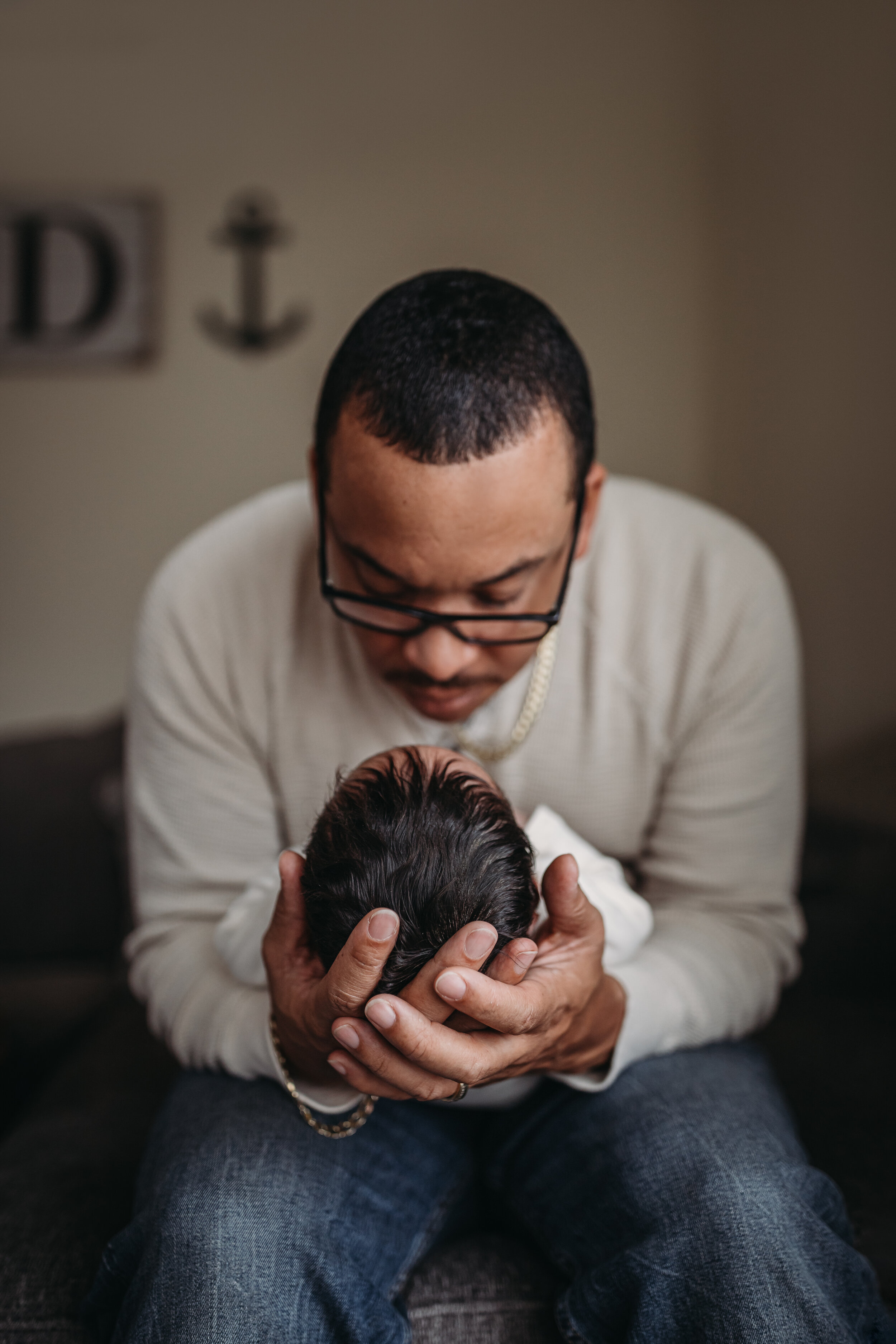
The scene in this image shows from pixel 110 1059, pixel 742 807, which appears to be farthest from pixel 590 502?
pixel 110 1059

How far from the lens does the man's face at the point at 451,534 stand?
0.94m

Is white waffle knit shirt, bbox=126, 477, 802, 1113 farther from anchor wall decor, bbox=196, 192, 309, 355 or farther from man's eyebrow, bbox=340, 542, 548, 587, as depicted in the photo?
anchor wall decor, bbox=196, 192, 309, 355

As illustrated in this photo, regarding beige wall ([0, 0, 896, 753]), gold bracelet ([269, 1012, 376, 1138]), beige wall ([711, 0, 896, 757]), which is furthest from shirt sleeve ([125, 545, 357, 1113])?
beige wall ([0, 0, 896, 753])

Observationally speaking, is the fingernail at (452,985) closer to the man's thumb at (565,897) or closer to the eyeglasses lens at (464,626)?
the man's thumb at (565,897)

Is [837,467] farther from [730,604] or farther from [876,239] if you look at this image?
[730,604]

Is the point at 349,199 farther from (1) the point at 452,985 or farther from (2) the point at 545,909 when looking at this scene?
(1) the point at 452,985

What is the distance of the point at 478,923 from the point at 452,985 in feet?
0.20

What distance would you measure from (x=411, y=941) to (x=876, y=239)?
163cm

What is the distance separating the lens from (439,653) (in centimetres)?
102

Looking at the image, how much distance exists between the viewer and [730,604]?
4.09 feet

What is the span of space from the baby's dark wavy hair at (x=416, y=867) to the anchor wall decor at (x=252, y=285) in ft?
6.98

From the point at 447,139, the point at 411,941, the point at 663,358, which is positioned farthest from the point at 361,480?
the point at 447,139

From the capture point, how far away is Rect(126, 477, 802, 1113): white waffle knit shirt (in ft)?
4.01

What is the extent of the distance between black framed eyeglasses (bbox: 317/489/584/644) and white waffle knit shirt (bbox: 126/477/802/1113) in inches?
7.9
